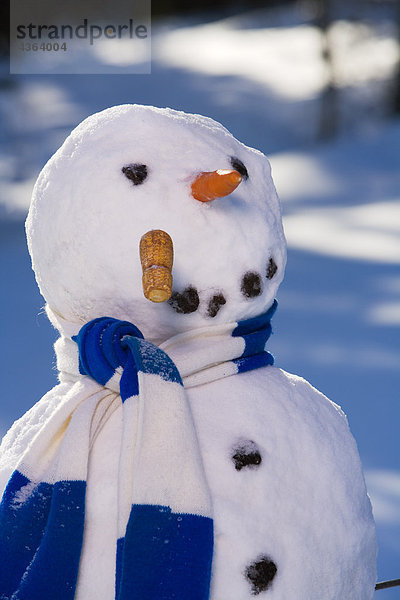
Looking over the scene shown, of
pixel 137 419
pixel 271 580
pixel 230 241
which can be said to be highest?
pixel 230 241

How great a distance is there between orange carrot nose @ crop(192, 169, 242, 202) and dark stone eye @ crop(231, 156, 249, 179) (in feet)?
0.19

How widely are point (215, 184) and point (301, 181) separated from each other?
9.80ft

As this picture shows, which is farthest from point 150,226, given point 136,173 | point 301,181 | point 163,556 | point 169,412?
point 301,181

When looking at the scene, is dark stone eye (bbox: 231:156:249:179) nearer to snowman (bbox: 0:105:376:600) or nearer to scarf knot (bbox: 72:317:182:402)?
snowman (bbox: 0:105:376:600)

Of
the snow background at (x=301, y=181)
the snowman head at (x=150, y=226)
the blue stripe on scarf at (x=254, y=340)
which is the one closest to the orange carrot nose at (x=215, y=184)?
the snowman head at (x=150, y=226)

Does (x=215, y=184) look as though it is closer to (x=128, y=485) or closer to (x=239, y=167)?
(x=239, y=167)

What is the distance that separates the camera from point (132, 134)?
2.84 feet

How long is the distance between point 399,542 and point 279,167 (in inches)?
99.8

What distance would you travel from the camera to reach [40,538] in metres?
0.78

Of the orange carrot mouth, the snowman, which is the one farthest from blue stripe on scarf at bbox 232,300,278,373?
the orange carrot mouth

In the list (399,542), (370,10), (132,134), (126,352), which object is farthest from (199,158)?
(370,10)

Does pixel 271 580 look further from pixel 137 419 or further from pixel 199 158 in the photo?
pixel 199 158

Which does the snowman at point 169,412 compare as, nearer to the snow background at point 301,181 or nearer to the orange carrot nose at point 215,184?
the orange carrot nose at point 215,184

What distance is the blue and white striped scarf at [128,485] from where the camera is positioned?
2.45 feet
